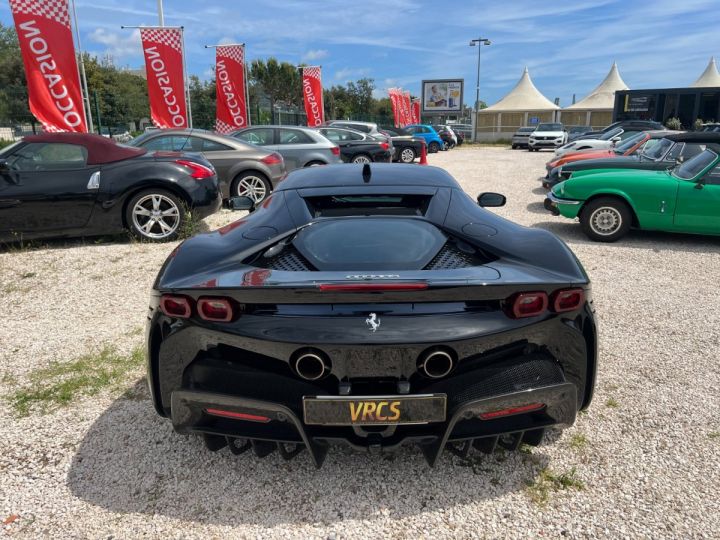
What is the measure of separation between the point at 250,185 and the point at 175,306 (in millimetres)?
7096

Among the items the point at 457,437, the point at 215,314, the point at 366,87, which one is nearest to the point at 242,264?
the point at 215,314

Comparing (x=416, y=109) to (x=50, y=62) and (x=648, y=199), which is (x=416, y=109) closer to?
(x=50, y=62)

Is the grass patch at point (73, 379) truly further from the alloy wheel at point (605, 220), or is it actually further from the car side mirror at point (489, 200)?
the alloy wheel at point (605, 220)

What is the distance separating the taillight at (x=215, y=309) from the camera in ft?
6.71

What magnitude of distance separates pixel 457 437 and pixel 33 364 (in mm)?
3027

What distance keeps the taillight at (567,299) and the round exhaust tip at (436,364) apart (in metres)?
0.49

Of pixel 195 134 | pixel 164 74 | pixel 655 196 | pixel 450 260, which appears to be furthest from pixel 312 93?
pixel 450 260

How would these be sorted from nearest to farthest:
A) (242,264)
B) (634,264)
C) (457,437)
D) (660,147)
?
(457,437), (242,264), (634,264), (660,147)

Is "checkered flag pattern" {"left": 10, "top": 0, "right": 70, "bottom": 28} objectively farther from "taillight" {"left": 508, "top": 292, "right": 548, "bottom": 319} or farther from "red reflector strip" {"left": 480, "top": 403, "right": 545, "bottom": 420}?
"red reflector strip" {"left": 480, "top": 403, "right": 545, "bottom": 420}

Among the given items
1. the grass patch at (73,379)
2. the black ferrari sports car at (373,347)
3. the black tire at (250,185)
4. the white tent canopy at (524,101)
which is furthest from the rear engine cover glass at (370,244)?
the white tent canopy at (524,101)

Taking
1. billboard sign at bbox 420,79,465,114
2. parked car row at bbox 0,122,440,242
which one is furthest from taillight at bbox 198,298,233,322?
billboard sign at bbox 420,79,465,114

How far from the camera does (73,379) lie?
3350 mm

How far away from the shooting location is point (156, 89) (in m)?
13.7

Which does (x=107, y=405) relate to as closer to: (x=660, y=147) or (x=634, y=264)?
(x=634, y=264)
